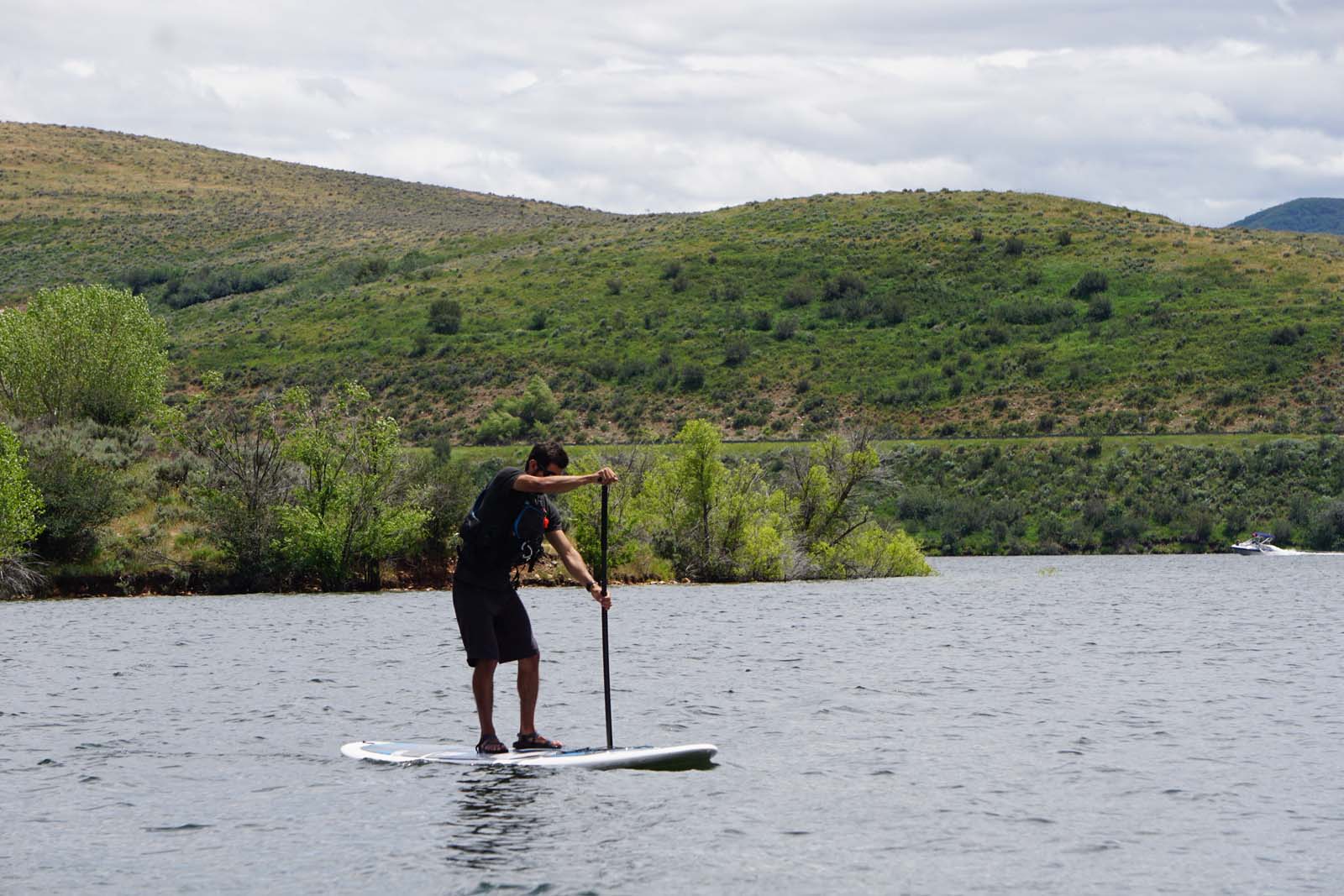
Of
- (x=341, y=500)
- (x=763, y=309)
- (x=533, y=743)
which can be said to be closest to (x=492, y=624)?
(x=533, y=743)

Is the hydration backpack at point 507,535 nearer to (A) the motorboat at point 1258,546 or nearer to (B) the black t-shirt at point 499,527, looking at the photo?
(B) the black t-shirt at point 499,527

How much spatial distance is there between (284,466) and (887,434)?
49.5 metres

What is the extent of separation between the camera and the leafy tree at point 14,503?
4047 centimetres

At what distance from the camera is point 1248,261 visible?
367 ft

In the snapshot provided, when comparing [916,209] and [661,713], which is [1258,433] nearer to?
[916,209]

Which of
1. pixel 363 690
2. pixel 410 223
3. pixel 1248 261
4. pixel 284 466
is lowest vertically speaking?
pixel 363 690

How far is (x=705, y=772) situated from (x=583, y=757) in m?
1.26

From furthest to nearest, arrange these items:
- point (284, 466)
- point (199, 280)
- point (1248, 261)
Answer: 1. point (199, 280)
2. point (1248, 261)
3. point (284, 466)

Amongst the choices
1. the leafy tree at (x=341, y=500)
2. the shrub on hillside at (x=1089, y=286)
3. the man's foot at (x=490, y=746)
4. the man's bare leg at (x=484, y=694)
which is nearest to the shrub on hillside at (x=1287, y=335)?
the shrub on hillside at (x=1089, y=286)

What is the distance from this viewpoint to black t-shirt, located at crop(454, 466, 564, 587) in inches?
593

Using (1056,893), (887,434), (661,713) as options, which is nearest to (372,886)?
(1056,893)

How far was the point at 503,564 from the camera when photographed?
50.2ft

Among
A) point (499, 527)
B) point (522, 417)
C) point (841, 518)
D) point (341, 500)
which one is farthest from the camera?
point (522, 417)

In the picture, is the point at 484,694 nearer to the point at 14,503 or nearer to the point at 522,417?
the point at 14,503
